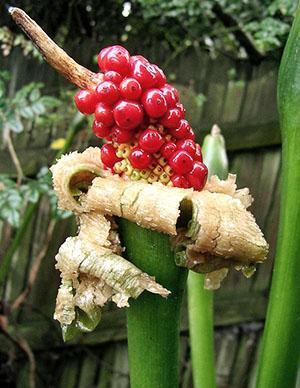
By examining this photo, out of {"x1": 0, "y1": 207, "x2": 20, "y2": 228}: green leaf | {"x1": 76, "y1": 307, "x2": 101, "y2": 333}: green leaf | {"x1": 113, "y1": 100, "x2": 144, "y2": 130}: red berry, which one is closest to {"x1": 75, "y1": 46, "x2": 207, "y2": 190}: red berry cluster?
{"x1": 113, "y1": 100, "x2": 144, "y2": 130}: red berry

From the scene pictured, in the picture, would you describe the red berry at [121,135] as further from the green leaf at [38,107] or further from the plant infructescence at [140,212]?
the green leaf at [38,107]

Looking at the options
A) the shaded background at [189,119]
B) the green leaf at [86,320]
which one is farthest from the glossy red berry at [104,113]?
the shaded background at [189,119]

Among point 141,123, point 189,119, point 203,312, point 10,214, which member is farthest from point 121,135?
point 189,119

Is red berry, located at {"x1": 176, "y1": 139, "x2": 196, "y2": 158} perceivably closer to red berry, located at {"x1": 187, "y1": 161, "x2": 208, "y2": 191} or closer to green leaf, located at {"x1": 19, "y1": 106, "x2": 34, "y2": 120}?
red berry, located at {"x1": 187, "y1": 161, "x2": 208, "y2": 191}

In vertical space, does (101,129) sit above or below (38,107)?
below

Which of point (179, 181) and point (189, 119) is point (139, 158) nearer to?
point (179, 181)

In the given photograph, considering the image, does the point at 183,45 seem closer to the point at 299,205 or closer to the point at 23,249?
the point at 23,249
